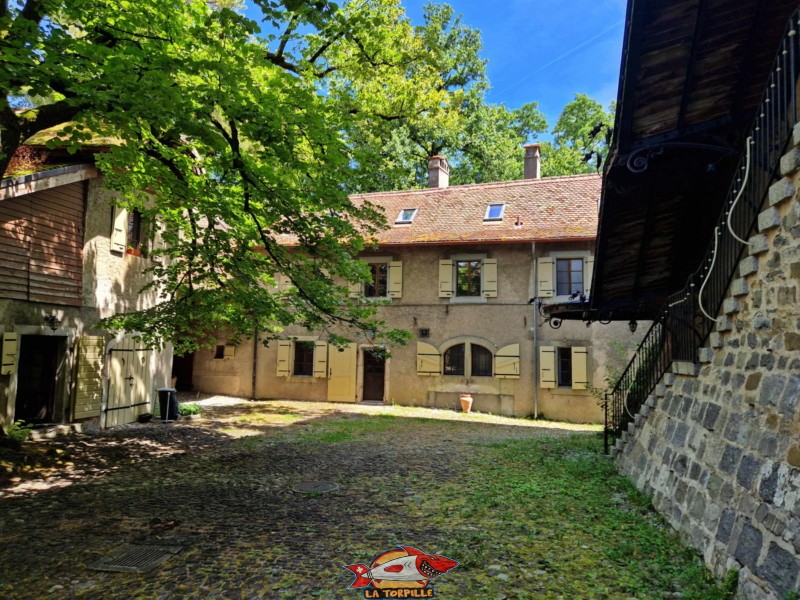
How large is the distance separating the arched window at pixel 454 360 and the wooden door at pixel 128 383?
28.3 feet

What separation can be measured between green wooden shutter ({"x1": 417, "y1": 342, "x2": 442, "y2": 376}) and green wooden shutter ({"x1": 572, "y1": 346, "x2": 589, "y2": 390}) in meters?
4.10

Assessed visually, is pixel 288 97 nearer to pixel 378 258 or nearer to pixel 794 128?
pixel 794 128

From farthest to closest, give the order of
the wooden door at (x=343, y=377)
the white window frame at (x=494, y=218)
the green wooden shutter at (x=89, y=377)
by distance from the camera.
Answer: the wooden door at (x=343, y=377) < the white window frame at (x=494, y=218) < the green wooden shutter at (x=89, y=377)

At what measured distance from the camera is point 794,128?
324 centimetres

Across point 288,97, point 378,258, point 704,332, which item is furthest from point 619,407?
point 378,258

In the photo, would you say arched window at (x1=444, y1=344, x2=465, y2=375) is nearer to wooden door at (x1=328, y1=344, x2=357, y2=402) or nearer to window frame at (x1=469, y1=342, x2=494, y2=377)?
window frame at (x1=469, y1=342, x2=494, y2=377)

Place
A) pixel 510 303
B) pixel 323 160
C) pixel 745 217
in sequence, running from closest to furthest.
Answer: pixel 745 217 → pixel 323 160 → pixel 510 303

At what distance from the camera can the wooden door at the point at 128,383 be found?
11102 mm

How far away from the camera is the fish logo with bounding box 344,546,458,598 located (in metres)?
3.87

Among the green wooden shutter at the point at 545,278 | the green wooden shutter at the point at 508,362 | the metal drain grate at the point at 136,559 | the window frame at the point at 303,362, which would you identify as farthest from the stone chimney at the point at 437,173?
the metal drain grate at the point at 136,559

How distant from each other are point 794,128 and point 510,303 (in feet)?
39.9

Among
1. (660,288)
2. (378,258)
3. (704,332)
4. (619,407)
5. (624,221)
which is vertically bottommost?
(619,407)

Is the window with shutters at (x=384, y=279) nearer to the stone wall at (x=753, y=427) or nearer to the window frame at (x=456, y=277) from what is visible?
the window frame at (x=456, y=277)

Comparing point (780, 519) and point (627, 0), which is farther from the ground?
point (627, 0)
